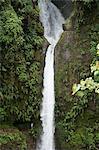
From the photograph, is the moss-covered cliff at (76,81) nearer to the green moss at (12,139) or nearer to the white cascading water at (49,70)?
the white cascading water at (49,70)

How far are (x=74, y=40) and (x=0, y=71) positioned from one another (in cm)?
345

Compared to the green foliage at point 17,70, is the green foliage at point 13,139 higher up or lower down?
lower down

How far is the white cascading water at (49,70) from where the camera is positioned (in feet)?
38.0

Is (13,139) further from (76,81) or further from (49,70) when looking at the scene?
(49,70)

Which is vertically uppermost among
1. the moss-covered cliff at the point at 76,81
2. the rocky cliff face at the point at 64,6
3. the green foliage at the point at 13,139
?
the rocky cliff face at the point at 64,6

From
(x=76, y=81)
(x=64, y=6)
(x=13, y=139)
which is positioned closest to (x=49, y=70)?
(x=76, y=81)

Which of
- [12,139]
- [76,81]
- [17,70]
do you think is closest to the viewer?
[12,139]

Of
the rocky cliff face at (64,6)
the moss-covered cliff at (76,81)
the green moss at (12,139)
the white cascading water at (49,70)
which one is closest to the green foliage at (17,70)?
the white cascading water at (49,70)

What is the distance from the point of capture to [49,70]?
501 inches

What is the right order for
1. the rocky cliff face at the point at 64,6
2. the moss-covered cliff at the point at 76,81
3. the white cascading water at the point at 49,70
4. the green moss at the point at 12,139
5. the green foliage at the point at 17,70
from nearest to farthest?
the green moss at the point at 12,139, the moss-covered cliff at the point at 76,81, the green foliage at the point at 17,70, the white cascading water at the point at 49,70, the rocky cliff face at the point at 64,6

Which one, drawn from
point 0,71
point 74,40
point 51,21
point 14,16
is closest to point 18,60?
point 0,71

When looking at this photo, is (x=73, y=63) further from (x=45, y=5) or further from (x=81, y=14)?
(x=45, y=5)

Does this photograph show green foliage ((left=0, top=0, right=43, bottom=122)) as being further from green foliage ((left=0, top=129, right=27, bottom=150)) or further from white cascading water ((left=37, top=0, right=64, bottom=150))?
green foliage ((left=0, top=129, right=27, bottom=150))

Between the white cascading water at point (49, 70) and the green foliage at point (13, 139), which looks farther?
the white cascading water at point (49, 70)
